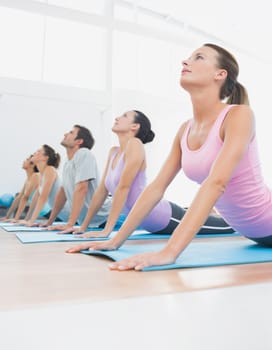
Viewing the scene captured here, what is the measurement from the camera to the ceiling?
5625mm

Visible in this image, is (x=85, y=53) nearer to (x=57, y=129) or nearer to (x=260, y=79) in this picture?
(x=57, y=129)

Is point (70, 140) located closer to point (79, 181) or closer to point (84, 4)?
point (79, 181)

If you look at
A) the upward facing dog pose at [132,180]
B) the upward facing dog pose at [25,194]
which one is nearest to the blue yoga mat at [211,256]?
the upward facing dog pose at [132,180]

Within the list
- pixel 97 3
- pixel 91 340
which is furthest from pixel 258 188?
pixel 97 3

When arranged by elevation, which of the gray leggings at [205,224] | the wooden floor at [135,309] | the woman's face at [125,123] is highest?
the woman's face at [125,123]

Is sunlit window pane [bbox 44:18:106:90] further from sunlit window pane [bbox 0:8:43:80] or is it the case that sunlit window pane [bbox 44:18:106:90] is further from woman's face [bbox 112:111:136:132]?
woman's face [bbox 112:111:136:132]

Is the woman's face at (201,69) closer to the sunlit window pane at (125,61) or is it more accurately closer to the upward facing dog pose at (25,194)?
the upward facing dog pose at (25,194)

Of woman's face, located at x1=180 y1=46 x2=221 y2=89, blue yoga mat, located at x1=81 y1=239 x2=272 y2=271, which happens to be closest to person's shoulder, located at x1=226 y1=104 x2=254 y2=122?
woman's face, located at x1=180 y1=46 x2=221 y2=89

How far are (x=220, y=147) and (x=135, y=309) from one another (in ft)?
2.51

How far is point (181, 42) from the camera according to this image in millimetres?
6520

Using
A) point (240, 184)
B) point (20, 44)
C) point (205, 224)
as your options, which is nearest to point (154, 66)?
point (20, 44)

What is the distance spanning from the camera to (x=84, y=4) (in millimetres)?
5719

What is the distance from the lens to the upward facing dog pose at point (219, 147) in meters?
1.21

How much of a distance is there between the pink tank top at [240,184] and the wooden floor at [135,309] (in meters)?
0.46
